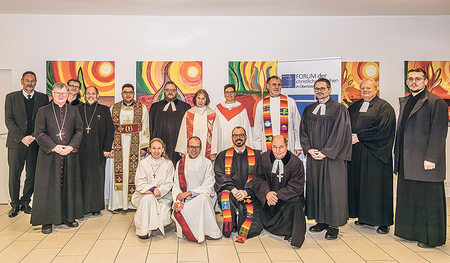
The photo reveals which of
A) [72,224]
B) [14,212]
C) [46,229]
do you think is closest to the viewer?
[46,229]

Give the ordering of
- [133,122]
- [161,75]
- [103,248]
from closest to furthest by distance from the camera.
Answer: [103,248], [133,122], [161,75]

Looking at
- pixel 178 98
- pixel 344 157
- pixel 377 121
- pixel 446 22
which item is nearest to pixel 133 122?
pixel 178 98

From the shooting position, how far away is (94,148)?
4777 mm

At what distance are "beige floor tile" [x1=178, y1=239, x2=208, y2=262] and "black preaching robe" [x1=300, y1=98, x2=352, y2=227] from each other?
1.42 m

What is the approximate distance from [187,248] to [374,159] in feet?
8.09

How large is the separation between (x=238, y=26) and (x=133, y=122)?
2.37 meters

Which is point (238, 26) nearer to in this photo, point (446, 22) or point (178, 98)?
point (178, 98)

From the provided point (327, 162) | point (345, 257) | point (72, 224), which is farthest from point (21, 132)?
point (345, 257)

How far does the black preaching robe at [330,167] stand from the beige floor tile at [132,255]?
6.50 feet

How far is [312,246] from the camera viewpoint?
361 cm

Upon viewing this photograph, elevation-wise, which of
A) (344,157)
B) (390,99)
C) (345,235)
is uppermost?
(390,99)

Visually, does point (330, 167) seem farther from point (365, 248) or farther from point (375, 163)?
point (365, 248)

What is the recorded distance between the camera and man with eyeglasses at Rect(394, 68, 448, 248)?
11.6ft

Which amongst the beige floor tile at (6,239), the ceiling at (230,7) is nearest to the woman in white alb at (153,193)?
the beige floor tile at (6,239)
